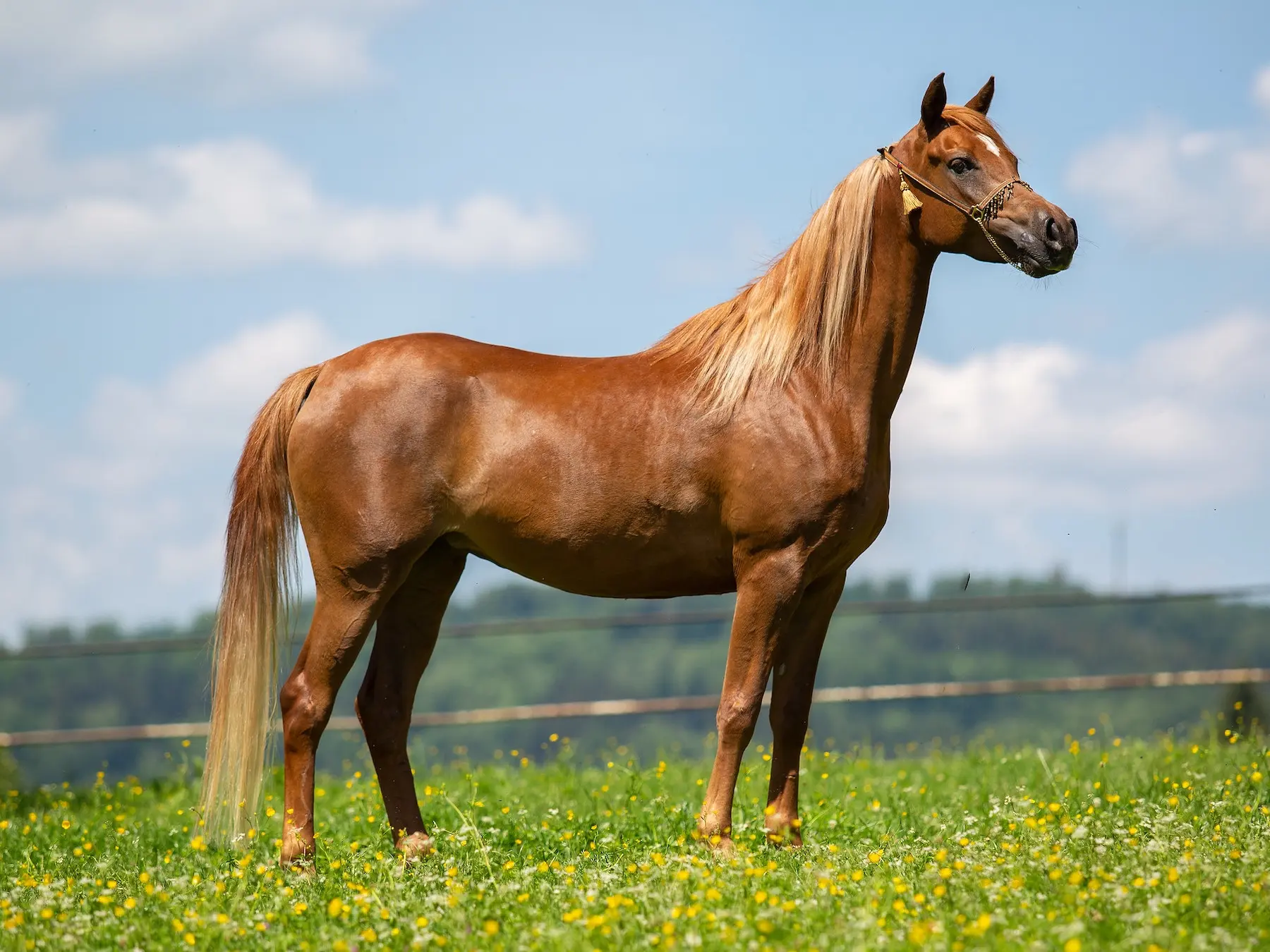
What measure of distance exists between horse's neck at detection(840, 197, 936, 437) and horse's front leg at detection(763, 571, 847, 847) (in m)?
0.73

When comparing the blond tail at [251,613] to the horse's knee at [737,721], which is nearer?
the horse's knee at [737,721]

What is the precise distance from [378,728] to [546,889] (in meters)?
1.60

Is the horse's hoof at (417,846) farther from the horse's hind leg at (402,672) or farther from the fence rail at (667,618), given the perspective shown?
the fence rail at (667,618)

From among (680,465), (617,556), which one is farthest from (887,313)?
(617,556)

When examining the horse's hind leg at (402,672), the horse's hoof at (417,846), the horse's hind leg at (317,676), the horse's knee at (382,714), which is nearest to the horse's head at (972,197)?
the horse's hind leg at (402,672)

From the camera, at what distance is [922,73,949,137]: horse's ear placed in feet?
16.1

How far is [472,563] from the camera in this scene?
6.27 m

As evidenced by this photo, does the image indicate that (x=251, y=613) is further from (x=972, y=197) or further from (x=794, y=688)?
(x=972, y=197)

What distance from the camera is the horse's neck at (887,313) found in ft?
16.6

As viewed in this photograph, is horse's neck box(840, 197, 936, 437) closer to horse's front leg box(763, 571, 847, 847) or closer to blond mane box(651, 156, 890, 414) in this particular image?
blond mane box(651, 156, 890, 414)

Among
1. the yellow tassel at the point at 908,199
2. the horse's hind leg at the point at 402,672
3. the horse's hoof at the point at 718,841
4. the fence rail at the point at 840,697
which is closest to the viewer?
the horse's hoof at the point at 718,841

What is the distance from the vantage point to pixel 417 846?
5.23m

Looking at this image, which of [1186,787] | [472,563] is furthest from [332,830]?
[1186,787]

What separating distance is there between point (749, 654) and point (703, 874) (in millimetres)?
965
